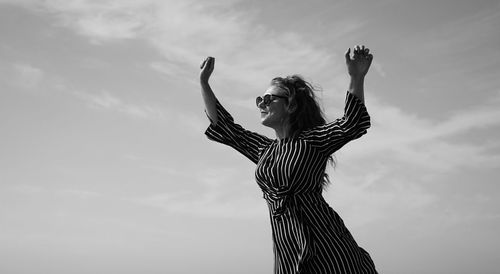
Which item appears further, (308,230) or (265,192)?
(265,192)

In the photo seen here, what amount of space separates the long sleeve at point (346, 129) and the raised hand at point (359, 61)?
0.65 feet

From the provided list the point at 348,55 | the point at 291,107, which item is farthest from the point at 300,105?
the point at 348,55

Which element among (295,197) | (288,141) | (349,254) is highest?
(288,141)

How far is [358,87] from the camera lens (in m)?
5.05

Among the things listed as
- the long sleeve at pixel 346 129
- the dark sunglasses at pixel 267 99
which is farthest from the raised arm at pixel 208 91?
the long sleeve at pixel 346 129

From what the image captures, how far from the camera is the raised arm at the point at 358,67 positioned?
4973 millimetres

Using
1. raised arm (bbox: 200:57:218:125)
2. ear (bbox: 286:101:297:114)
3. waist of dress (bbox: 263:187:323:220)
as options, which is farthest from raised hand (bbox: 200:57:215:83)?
waist of dress (bbox: 263:187:323:220)

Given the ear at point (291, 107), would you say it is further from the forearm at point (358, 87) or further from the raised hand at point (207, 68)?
the raised hand at point (207, 68)

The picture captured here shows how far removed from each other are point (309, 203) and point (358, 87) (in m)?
1.06

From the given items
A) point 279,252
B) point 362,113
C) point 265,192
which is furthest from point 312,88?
point 279,252

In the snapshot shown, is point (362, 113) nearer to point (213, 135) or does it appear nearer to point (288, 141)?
point (288, 141)

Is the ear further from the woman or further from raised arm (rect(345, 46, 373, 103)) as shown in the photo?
raised arm (rect(345, 46, 373, 103))

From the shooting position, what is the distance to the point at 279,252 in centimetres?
510

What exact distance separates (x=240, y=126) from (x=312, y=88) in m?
0.78
